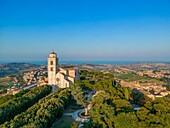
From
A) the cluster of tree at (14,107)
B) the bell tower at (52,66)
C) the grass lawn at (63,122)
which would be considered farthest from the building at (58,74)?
the grass lawn at (63,122)

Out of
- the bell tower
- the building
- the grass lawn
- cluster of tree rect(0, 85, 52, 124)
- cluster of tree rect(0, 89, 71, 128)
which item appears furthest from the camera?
the bell tower

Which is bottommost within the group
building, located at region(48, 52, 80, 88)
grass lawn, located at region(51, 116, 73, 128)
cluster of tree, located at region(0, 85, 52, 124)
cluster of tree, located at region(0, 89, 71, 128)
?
grass lawn, located at region(51, 116, 73, 128)

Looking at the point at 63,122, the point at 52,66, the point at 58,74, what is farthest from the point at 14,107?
the point at 52,66

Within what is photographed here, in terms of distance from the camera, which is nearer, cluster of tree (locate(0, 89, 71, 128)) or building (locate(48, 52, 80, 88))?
cluster of tree (locate(0, 89, 71, 128))

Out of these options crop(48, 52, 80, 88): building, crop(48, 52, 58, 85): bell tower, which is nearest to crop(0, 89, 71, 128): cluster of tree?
crop(48, 52, 80, 88): building

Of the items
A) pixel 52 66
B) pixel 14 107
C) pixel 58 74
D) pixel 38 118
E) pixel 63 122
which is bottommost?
pixel 63 122

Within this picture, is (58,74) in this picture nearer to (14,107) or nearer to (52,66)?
(52,66)

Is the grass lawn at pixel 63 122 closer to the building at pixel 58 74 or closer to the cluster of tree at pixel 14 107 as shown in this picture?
the cluster of tree at pixel 14 107

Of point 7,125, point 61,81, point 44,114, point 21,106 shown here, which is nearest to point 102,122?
point 44,114

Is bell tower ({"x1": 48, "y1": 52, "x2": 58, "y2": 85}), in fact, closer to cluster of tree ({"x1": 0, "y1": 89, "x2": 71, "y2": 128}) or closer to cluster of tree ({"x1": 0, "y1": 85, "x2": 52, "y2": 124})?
cluster of tree ({"x1": 0, "y1": 85, "x2": 52, "y2": 124})
